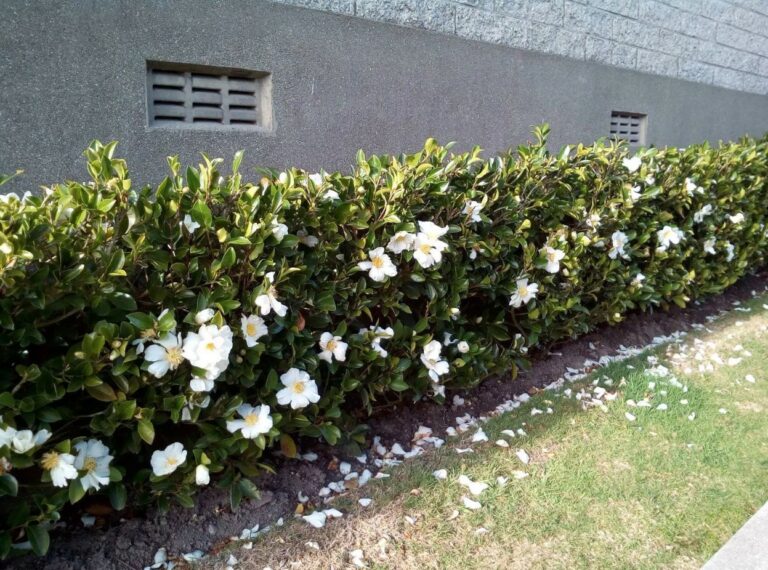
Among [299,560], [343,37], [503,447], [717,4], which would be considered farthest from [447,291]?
[717,4]

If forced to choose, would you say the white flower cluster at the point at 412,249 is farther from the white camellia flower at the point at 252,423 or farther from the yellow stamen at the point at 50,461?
the yellow stamen at the point at 50,461

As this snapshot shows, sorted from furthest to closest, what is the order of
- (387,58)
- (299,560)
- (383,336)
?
1. (387,58)
2. (383,336)
3. (299,560)

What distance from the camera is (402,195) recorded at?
260 centimetres

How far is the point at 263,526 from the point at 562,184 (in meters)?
2.32

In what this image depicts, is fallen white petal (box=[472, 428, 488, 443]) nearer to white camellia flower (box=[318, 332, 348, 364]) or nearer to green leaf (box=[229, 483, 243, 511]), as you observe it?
white camellia flower (box=[318, 332, 348, 364])

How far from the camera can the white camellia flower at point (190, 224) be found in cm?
210

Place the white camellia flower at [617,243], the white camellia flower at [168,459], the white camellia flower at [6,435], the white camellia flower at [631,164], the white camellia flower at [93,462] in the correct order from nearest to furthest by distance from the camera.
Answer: the white camellia flower at [6,435] < the white camellia flower at [93,462] < the white camellia flower at [168,459] < the white camellia flower at [617,243] < the white camellia flower at [631,164]

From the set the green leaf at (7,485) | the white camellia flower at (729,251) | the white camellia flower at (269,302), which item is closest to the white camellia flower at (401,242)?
the white camellia flower at (269,302)

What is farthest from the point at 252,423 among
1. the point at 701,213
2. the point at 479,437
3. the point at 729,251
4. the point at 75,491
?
the point at 729,251

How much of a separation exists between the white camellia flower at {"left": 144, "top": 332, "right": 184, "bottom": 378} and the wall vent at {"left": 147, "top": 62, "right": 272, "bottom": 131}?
1.68 metres

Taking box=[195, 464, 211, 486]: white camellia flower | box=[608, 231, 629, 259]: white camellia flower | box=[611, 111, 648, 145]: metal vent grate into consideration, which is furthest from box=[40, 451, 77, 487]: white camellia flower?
box=[611, 111, 648, 145]: metal vent grate

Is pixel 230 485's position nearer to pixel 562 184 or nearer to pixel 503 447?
pixel 503 447

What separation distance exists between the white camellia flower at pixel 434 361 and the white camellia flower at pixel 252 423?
2.75 ft

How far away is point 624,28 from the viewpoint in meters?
6.14
